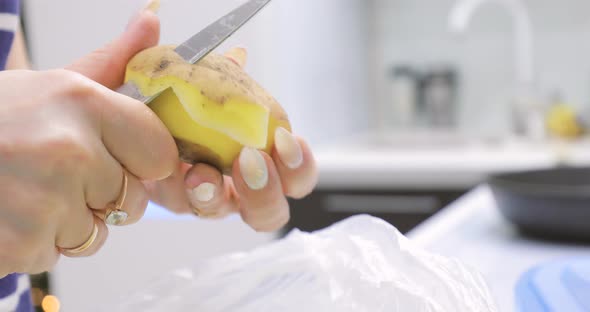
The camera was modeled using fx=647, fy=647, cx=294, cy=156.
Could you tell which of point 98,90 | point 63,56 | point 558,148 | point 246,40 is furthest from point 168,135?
point 558,148

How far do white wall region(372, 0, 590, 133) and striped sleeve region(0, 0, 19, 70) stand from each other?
1855mm

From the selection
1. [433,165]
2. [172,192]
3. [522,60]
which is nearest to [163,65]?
[172,192]

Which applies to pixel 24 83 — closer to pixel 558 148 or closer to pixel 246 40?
pixel 246 40

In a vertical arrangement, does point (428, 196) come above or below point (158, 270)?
above

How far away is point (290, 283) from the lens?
442 millimetres

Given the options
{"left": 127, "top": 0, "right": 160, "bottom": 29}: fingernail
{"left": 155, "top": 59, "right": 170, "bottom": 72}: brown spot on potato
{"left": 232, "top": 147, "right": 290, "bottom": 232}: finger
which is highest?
{"left": 127, "top": 0, "right": 160, "bottom": 29}: fingernail

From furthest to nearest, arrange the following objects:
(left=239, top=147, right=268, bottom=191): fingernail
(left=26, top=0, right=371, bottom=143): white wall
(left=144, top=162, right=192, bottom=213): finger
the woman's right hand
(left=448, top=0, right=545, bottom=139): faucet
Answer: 1. (left=448, top=0, right=545, bottom=139): faucet
2. (left=26, top=0, right=371, bottom=143): white wall
3. (left=144, top=162, right=192, bottom=213): finger
4. (left=239, top=147, right=268, bottom=191): fingernail
5. the woman's right hand

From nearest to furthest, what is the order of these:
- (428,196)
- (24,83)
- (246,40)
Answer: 1. (24,83)
2. (246,40)
3. (428,196)

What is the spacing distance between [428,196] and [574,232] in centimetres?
87

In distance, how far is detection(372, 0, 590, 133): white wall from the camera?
212 cm

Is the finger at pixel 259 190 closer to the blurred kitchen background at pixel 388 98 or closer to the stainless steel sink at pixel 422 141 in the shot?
the blurred kitchen background at pixel 388 98

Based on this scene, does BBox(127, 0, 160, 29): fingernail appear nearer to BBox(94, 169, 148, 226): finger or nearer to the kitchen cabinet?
BBox(94, 169, 148, 226): finger

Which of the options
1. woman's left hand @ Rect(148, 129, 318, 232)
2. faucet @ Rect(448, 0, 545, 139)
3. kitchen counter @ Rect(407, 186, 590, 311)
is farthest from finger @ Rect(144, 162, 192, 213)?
faucet @ Rect(448, 0, 545, 139)

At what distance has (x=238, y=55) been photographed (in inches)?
18.5
